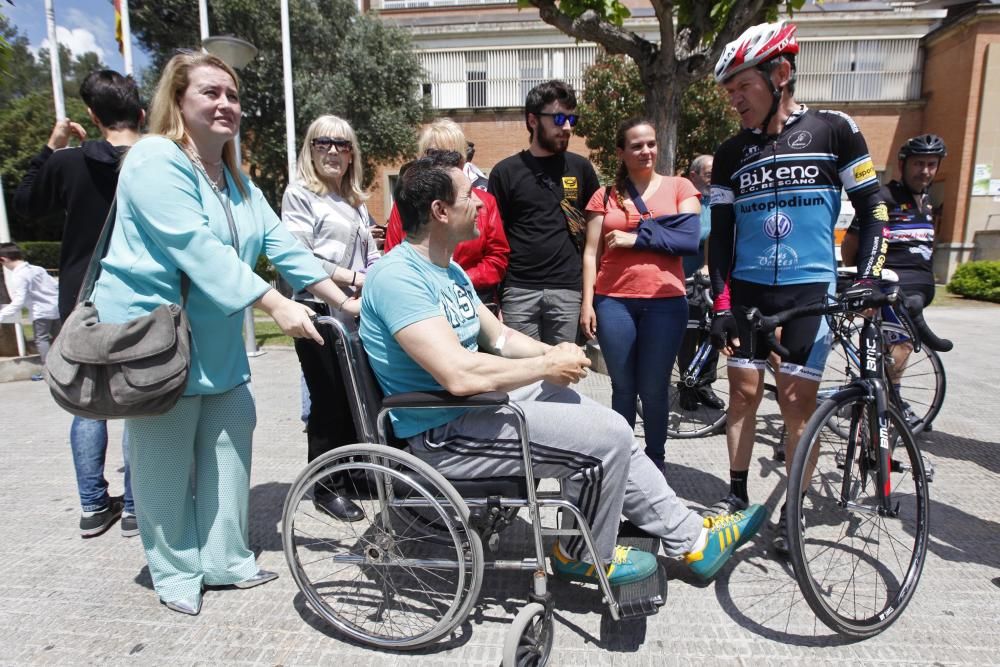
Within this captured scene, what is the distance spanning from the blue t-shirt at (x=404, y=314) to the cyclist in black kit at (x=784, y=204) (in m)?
1.32

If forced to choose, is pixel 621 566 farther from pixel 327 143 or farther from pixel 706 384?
pixel 706 384

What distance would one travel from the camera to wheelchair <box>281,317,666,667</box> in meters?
1.95

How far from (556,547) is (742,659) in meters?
0.73

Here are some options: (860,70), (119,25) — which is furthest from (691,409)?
(860,70)

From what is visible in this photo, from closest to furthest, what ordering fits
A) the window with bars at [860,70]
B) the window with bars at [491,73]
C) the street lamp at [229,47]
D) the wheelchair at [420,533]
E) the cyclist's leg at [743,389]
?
the wheelchair at [420,533] < the cyclist's leg at [743,389] < the street lamp at [229,47] < the window with bars at [860,70] < the window with bars at [491,73]

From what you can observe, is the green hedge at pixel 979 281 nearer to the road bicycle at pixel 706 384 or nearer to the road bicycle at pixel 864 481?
the road bicycle at pixel 706 384

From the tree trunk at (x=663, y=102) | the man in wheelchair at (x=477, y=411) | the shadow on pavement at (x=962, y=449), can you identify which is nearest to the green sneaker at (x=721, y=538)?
the man in wheelchair at (x=477, y=411)

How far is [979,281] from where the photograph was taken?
543 inches

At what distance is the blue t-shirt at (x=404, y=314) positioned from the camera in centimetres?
204

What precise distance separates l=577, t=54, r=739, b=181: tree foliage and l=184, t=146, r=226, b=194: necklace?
13.4 metres

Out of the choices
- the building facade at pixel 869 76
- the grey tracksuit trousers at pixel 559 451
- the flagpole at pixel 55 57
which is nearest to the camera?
the grey tracksuit trousers at pixel 559 451

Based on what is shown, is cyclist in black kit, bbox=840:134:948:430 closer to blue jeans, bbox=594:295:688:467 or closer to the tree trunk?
blue jeans, bbox=594:295:688:467

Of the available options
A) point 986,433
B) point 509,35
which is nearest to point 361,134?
point 509,35

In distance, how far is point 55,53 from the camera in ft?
29.2
